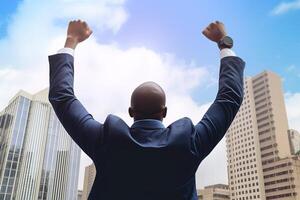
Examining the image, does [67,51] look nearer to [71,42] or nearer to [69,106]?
[71,42]

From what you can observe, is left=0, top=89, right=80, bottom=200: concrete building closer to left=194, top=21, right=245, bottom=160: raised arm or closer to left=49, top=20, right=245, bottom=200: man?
left=49, top=20, right=245, bottom=200: man

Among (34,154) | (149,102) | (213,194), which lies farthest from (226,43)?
(213,194)

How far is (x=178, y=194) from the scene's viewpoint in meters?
1.14

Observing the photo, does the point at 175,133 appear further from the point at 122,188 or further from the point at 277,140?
the point at 277,140

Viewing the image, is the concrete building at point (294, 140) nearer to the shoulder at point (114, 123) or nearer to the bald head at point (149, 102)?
the bald head at point (149, 102)

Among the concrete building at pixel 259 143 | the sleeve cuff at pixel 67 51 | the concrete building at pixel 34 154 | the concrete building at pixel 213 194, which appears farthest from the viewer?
the concrete building at pixel 213 194

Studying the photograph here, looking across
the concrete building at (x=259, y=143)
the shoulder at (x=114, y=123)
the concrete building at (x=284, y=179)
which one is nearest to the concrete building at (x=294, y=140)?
the concrete building at (x=259, y=143)

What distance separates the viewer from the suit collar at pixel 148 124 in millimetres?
1256

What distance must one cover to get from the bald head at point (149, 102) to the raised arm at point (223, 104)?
16 centimetres

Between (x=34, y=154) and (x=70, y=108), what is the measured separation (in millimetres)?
59904

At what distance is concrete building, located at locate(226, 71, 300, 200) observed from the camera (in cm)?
7856

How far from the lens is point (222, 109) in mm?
1344

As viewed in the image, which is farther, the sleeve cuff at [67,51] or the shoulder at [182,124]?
the sleeve cuff at [67,51]

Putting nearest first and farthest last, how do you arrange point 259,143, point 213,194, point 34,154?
point 34,154 < point 213,194 < point 259,143
